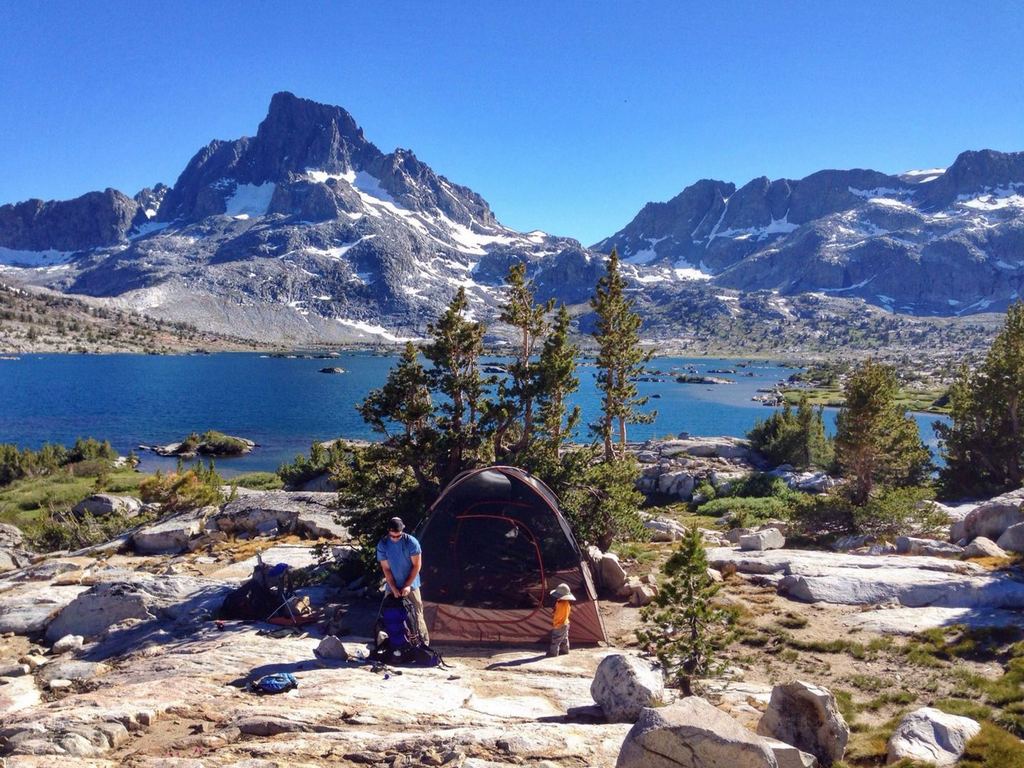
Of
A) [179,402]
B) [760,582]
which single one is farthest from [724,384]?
[760,582]

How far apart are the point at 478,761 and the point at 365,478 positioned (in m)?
10.3

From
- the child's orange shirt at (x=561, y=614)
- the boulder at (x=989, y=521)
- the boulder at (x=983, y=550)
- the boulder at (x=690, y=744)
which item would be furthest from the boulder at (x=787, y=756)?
the boulder at (x=989, y=521)

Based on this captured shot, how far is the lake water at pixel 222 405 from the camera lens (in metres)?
70.3

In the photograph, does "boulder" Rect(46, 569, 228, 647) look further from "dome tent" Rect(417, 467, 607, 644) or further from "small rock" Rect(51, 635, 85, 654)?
"dome tent" Rect(417, 467, 607, 644)

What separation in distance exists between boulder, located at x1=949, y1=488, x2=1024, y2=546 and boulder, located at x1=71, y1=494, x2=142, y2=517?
33.5 meters

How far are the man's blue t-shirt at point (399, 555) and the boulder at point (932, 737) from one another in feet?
24.6

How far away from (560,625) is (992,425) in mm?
28029

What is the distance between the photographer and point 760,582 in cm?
1728

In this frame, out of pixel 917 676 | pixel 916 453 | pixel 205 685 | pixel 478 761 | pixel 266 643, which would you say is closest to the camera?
pixel 478 761

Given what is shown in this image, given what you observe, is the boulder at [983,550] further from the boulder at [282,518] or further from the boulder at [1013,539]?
the boulder at [282,518]

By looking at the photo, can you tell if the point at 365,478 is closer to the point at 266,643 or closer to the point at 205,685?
the point at 266,643

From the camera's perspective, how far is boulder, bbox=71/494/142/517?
102 feet

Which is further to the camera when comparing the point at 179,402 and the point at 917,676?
the point at 179,402

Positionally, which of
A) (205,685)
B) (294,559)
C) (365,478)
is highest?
(365,478)
